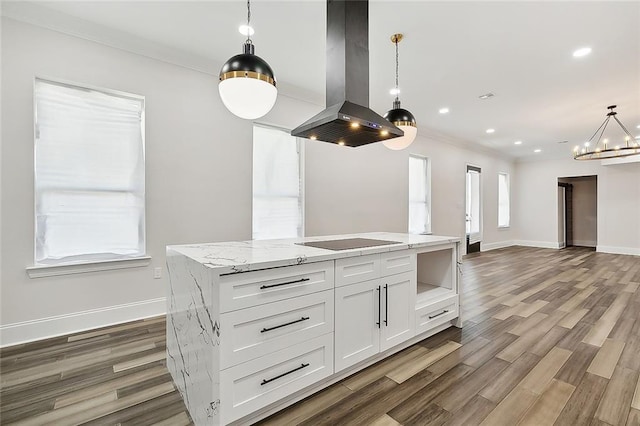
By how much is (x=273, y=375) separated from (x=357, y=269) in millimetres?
828

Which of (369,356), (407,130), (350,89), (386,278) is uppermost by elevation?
(350,89)

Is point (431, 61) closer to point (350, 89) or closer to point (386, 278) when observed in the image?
point (350, 89)

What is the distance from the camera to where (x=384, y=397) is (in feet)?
6.11

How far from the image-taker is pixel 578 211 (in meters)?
10.0

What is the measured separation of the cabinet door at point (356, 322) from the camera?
1.94 metres

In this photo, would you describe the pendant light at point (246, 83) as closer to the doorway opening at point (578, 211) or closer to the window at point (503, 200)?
the window at point (503, 200)

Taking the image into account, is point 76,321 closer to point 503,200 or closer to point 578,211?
point 503,200

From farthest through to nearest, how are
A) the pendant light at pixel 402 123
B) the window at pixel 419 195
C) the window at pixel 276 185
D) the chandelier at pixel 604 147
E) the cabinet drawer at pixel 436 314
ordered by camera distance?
the window at pixel 419 195
the chandelier at pixel 604 147
the window at pixel 276 185
the pendant light at pixel 402 123
the cabinet drawer at pixel 436 314

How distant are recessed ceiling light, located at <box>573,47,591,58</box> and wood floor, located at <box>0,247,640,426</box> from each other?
2.88 meters

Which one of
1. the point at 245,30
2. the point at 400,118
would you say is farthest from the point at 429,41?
the point at 245,30

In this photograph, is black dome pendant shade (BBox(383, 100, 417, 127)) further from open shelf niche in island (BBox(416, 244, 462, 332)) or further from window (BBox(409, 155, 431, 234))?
window (BBox(409, 155, 431, 234))

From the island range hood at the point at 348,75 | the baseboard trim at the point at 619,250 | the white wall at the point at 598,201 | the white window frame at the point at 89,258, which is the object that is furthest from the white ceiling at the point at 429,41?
the baseboard trim at the point at 619,250

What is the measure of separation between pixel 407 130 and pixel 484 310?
2.29m

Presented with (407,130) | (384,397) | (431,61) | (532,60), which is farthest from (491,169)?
(384,397)
